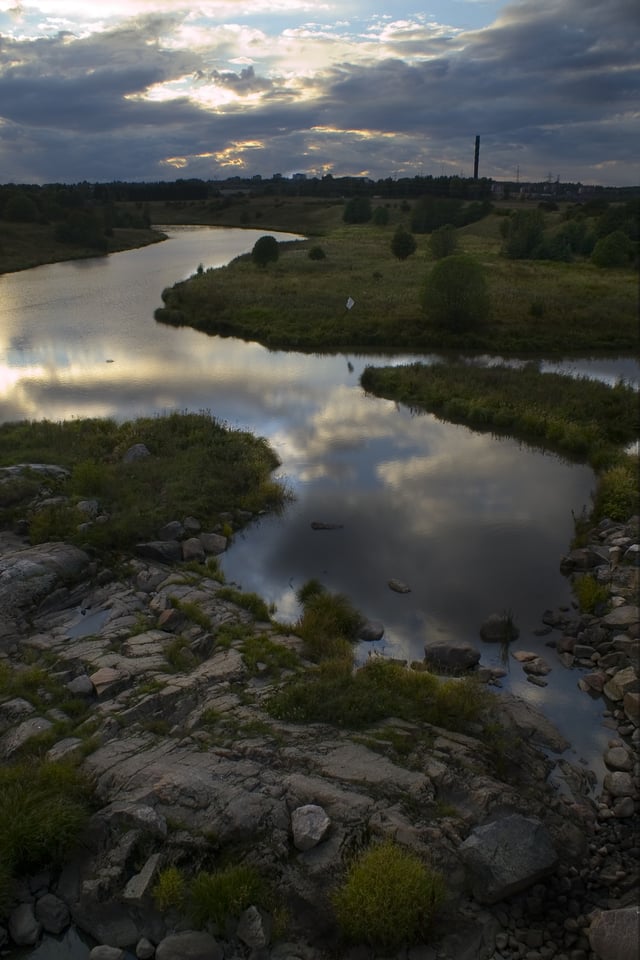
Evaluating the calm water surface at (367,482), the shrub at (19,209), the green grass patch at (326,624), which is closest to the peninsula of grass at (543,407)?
the calm water surface at (367,482)

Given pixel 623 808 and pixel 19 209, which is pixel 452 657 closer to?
pixel 623 808

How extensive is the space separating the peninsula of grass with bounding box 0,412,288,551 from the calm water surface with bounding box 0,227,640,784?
1.04 meters

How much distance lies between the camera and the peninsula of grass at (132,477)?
12.9 m

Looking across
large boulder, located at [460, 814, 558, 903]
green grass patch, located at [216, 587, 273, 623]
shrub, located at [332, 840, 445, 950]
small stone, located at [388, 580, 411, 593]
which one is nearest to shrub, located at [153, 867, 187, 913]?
shrub, located at [332, 840, 445, 950]

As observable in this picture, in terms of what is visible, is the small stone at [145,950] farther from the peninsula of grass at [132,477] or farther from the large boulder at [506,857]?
the peninsula of grass at [132,477]

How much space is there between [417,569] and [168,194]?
428ft

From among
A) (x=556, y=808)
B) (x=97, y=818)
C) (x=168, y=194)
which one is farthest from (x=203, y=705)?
(x=168, y=194)

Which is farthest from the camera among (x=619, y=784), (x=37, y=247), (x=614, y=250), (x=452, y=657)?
(x=37, y=247)

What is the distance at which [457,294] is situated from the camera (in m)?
26.0

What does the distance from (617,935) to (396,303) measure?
1197 inches

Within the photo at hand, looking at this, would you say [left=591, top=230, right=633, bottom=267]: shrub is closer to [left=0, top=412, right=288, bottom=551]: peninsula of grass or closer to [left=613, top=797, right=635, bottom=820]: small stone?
[left=613, top=797, right=635, bottom=820]: small stone

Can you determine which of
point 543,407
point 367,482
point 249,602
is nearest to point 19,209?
point 543,407

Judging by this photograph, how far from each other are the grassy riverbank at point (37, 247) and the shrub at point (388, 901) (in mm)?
63056

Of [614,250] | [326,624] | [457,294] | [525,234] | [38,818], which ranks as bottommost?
[326,624]
